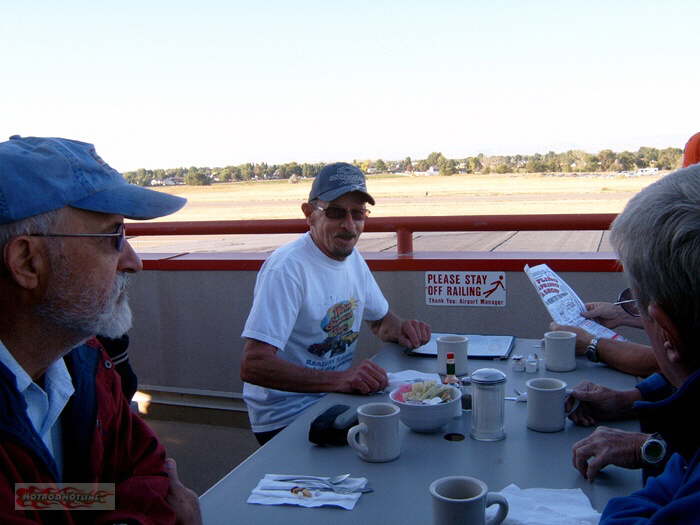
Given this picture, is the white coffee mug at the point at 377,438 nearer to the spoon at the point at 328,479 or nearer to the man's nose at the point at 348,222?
the spoon at the point at 328,479

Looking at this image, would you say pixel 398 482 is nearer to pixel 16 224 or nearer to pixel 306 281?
pixel 16 224

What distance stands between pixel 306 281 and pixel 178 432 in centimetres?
249

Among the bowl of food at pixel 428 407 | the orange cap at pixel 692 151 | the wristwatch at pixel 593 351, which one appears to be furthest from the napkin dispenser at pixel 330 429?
the orange cap at pixel 692 151

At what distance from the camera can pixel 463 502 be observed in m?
1.32

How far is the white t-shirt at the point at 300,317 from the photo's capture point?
283 centimetres

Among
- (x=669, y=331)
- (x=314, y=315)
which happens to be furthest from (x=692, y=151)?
(x=669, y=331)

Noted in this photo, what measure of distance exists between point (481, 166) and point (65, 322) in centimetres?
6504

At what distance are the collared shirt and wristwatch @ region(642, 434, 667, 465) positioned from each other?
4.86 ft

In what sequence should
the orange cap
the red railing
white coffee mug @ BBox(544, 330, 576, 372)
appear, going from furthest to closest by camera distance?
1. the red railing
2. the orange cap
3. white coffee mug @ BBox(544, 330, 576, 372)

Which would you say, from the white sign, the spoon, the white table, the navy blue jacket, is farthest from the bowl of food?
the white sign

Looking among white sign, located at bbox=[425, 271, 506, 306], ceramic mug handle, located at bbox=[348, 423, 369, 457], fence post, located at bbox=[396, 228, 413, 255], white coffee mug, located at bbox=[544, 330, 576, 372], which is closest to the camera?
ceramic mug handle, located at bbox=[348, 423, 369, 457]

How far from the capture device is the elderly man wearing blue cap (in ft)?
4.47

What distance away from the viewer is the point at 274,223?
4.59m

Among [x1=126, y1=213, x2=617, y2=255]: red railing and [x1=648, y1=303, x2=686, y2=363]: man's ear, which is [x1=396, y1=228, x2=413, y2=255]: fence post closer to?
[x1=126, y1=213, x2=617, y2=255]: red railing
